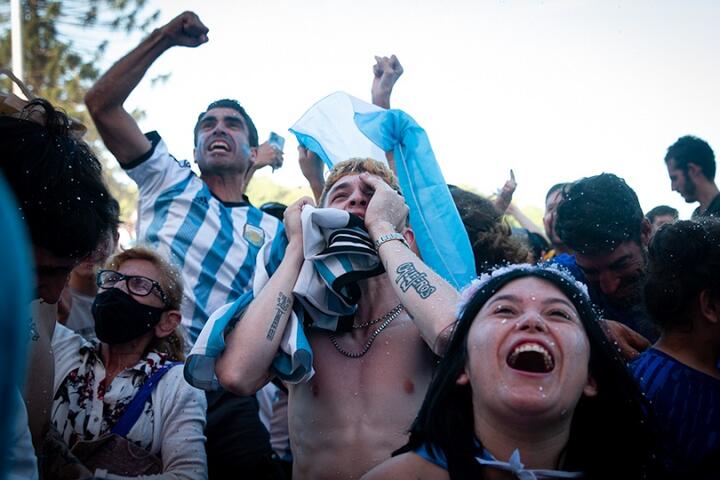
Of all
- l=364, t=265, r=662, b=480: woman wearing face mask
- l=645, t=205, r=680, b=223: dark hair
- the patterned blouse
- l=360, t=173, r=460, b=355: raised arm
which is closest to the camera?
l=364, t=265, r=662, b=480: woman wearing face mask

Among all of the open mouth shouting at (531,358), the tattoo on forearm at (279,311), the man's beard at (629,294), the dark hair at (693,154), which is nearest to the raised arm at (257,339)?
the tattoo on forearm at (279,311)

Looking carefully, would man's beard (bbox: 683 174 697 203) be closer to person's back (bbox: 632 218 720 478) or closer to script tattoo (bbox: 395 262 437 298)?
person's back (bbox: 632 218 720 478)

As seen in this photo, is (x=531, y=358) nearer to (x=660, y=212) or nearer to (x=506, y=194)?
(x=506, y=194)

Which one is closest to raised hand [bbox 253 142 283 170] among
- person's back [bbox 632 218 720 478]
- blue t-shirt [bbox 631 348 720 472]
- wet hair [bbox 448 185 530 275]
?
wet hair [bbox 448 185 530 275]

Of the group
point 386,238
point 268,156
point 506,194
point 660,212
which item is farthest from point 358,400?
point 660,212

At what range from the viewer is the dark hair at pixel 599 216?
3.24m

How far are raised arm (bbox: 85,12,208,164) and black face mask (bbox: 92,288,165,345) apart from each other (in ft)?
3.89

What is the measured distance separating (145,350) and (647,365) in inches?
85.8

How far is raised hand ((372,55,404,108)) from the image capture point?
14.2ft

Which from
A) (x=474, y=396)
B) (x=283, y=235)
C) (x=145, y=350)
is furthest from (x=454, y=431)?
(x=145, y=350)

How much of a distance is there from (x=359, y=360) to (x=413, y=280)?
43 cm

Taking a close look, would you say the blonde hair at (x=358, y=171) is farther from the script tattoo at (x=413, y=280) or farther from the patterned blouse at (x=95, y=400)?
the patterned blouse at (x=95, y=400)

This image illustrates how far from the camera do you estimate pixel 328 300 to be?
9.16 feet

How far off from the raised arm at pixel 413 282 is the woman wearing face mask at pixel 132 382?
111 centimetres
